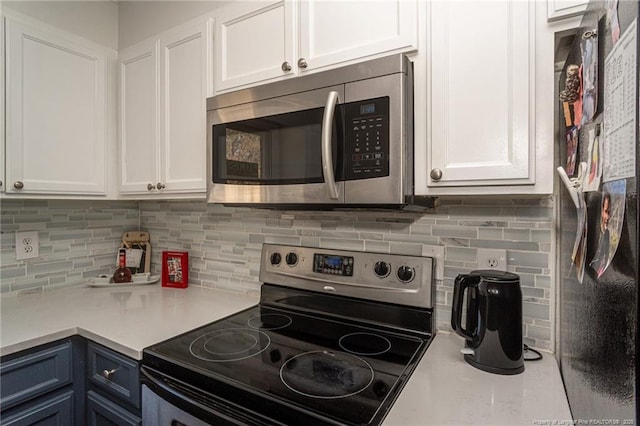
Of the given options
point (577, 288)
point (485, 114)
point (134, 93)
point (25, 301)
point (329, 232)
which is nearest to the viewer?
point (577, 288)

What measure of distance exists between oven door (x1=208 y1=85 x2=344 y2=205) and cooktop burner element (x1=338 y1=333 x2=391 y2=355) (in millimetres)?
476

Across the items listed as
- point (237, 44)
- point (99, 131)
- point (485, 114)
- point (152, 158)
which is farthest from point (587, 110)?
point (99, 131)

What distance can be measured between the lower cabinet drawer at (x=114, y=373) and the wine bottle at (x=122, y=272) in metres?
0.70

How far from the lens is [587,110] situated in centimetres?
62

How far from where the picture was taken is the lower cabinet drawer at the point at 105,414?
1117 millimetres

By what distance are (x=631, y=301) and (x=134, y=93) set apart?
1971 millimetres

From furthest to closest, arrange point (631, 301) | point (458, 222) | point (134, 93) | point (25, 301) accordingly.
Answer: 1. point (134, 93)
2. point (25, 301)
3. point (458, 222)
4. point (631, 301)

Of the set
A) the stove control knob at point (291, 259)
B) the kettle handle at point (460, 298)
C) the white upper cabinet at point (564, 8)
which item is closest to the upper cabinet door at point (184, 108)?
the stove control knob at point (291, 259)

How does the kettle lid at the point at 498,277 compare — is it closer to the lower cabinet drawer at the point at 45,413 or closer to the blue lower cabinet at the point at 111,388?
the blue lower cabinet at the point at 111,388

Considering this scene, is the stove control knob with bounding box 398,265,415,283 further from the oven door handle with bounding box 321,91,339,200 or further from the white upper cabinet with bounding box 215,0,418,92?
the white upper cabinet with bounding box 215,0,418,92

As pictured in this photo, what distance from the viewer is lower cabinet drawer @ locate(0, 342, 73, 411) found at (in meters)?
1.10

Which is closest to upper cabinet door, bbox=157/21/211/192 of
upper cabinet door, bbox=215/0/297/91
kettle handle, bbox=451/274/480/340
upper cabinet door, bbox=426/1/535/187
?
upper cabinet door, bbox=215/0/297/91

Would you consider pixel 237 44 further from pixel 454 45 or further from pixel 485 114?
pixel 485 114

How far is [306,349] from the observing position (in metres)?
1.08
